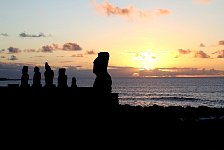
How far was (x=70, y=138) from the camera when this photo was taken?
49.2ft

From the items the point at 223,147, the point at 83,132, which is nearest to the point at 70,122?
the point at 83,132

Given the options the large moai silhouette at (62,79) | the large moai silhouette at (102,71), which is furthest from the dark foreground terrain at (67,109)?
the large moai silhouette at (62,79)

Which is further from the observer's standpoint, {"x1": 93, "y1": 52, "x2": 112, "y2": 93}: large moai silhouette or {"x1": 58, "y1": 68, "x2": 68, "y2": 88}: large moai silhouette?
{"x1": 58, "y1": 68, "x2": 68, "y2": 88}: large moai silhouette

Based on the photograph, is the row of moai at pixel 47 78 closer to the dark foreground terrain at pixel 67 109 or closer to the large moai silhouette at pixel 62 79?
the large moai silhouette at pixel 62 79

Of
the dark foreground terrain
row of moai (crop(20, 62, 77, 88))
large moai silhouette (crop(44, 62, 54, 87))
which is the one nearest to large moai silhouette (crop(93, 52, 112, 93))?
the dark foreground terrain

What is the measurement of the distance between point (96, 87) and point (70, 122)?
2421 millimetres

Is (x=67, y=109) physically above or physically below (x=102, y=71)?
below

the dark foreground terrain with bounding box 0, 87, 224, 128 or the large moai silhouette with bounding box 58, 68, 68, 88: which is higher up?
the large moai silhouette with bounding box 58, 68, 68, 88

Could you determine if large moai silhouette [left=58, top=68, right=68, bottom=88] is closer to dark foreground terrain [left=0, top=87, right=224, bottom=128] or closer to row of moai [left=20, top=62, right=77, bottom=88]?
row of moai [left=20, top=62, right=77, bottom=88]

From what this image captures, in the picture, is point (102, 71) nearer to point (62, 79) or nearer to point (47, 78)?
point (62, 79)

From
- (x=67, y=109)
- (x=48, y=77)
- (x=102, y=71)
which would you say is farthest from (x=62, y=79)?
A: (x=67, y=109)

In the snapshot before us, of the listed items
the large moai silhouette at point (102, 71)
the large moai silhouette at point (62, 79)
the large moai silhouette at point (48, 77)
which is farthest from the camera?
the large moai silhouette at point (48, 77)

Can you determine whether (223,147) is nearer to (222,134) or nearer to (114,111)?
(222,134)

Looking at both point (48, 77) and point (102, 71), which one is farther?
point (48, 77)
